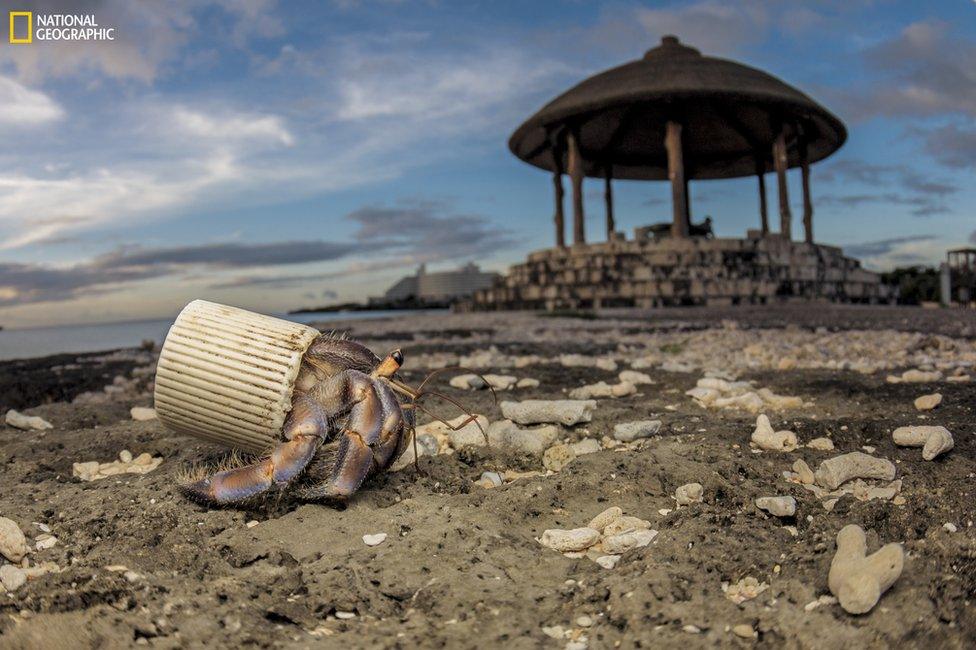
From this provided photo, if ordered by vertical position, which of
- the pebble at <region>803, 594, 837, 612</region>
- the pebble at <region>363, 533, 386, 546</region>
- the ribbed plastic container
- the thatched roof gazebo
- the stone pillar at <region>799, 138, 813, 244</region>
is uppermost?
the thatched roof gazebo

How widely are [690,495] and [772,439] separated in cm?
81

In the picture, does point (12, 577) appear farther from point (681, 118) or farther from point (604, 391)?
point (681, 118)

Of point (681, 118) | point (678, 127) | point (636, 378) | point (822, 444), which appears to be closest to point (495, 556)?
point (822, 444)

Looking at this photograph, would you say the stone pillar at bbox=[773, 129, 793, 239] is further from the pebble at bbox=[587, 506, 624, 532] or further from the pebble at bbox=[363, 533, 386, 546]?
the pebble at bbox=[363, 533, 386, 546]

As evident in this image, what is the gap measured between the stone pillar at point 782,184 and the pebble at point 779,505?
65.9 feet

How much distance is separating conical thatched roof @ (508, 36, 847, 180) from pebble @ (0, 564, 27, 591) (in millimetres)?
18549

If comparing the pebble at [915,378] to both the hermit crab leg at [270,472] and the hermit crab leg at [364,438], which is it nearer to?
the hermit crab leg at [364,438]

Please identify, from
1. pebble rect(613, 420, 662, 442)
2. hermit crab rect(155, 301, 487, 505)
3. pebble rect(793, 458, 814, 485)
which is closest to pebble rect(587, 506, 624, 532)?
hermit crab rect(155, 301, 487, 505)

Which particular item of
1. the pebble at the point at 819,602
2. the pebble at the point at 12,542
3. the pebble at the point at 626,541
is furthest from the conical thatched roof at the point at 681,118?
the pebble at the point at 12,542

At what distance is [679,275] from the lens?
19.2 meters

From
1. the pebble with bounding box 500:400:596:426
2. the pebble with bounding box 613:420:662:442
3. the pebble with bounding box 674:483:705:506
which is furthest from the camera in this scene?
the pebble with bounding box 500:400:596:426

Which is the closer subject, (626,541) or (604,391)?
(626,541)

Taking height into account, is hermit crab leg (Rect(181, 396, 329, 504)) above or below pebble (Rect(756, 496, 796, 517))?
above

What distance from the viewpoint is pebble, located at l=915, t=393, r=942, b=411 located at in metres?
4.01
